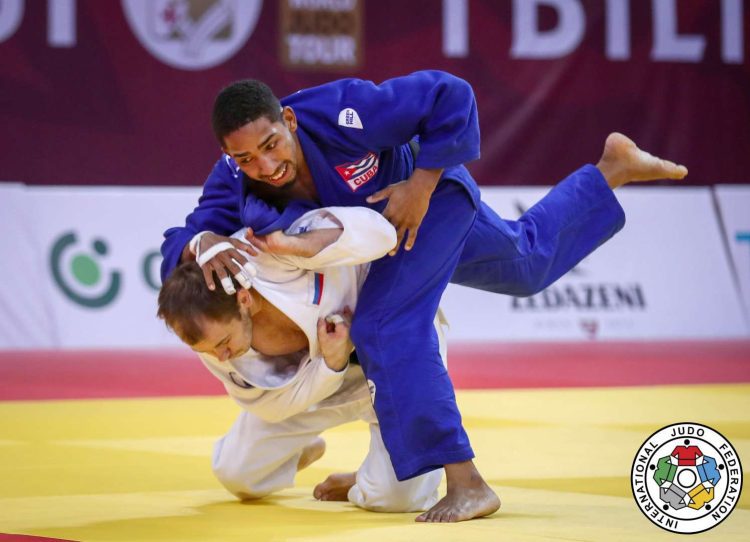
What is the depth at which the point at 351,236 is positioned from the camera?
9.18 feet

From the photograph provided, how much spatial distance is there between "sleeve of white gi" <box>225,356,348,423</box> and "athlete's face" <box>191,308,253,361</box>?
0.15 meters

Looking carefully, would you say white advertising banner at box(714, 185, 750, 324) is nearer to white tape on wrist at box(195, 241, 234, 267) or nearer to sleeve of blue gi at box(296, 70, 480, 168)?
sleeve of blue gi at box(296, 70, 480, 168)

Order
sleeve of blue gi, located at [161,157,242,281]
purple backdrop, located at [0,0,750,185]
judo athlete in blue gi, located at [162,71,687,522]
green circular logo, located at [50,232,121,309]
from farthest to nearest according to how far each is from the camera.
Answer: purple backdrop, located at [0,0,750,185]
green circular logo, located at [50,232,121,309]
sleeve of blue gi, located at [161,157,242,281]
judo athlete in blue gi, located at [162,71,687,522]

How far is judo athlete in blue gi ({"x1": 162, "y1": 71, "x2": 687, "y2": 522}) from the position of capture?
110 inches

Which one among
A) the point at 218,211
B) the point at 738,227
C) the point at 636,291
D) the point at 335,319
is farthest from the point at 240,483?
the point at 738,227

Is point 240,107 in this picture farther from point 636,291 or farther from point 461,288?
point 636,291

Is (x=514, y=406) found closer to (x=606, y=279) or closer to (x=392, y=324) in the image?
(x=392, y=324)

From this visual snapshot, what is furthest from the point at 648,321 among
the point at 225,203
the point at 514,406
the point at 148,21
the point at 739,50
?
the point at 225,203

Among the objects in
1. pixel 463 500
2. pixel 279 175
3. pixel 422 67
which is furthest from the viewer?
Result: pixel 422 67

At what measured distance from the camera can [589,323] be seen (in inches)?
325

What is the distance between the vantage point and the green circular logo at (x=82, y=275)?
24.8 ft

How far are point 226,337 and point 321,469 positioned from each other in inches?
38.5

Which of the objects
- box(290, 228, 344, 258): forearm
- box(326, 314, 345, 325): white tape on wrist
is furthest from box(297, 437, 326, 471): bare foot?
box(290, 228, 344, 258): forearm

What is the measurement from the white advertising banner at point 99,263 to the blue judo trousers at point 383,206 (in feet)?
14.7
